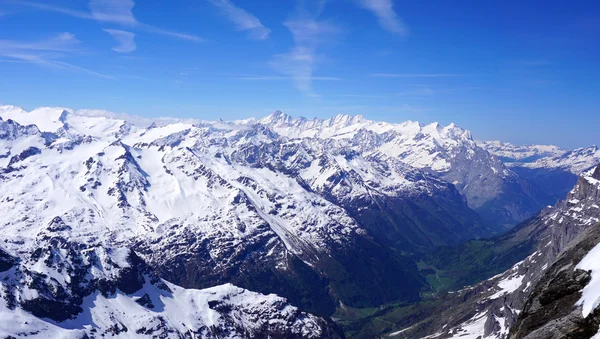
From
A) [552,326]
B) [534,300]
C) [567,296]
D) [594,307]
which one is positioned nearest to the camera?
[594,307]

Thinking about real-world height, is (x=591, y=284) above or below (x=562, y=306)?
above

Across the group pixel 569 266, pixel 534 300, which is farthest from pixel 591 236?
pixel 534 300

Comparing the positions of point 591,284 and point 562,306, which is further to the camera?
point 562,306

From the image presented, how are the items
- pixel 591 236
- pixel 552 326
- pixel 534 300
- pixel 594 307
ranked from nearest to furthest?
1. pixel 594 307
2. pixel 552 326
3. pixel 534 300
4. pixel 591 236

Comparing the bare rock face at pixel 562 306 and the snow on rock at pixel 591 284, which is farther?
the snow on rock at pixel 591 284

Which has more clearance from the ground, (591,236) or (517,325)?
(591,236)

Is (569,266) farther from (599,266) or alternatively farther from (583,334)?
(583,334)

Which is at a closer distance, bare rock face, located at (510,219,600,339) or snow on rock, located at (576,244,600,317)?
bare rock face, located at (510,219,600,339)

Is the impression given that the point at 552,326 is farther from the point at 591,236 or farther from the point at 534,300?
the point at 591,236

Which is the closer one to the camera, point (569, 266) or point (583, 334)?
point (583, 334)
